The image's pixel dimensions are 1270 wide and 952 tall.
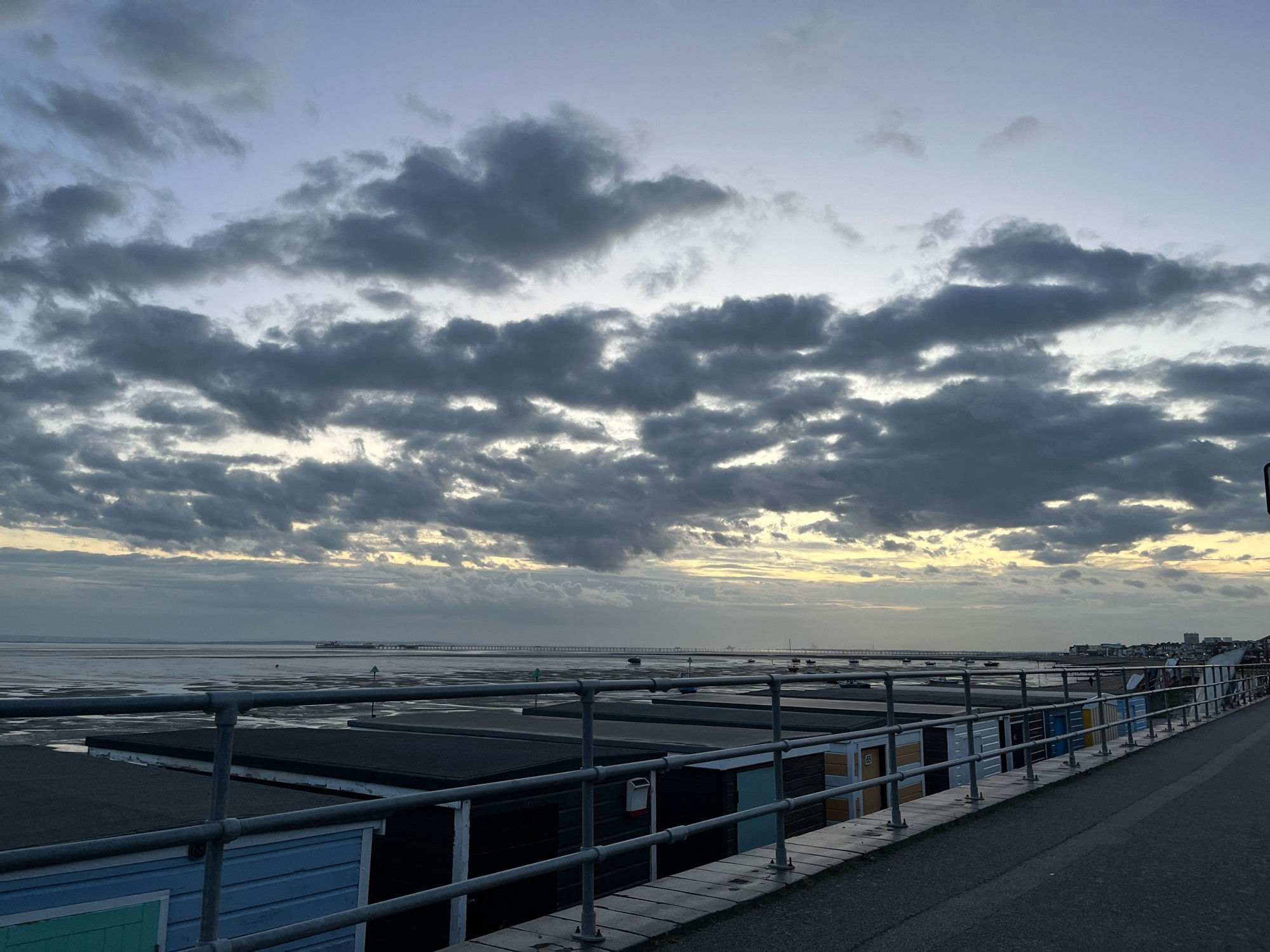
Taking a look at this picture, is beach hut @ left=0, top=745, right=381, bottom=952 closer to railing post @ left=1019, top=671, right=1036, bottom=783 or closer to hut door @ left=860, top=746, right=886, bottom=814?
railing post @ left=1019, top=671, right=1036, bottom=783

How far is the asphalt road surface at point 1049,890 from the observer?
197 inches

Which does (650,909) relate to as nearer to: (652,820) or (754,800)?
(652,820)

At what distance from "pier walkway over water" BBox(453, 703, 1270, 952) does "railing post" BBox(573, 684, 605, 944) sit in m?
0.10

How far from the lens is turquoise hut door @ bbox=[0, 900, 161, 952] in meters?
A: 7.04

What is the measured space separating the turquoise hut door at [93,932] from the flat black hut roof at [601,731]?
26.0ft

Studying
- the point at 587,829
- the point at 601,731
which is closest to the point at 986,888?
the point at 587,829

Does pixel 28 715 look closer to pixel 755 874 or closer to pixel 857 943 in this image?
pixel 857 943

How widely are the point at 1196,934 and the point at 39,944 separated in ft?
27.2

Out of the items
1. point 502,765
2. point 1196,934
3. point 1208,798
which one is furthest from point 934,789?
point 1196,934

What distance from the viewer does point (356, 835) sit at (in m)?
9.75

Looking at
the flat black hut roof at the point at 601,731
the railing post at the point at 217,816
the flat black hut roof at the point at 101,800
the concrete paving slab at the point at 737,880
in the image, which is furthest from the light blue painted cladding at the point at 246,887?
the flat black hut roof at the point at 601,731

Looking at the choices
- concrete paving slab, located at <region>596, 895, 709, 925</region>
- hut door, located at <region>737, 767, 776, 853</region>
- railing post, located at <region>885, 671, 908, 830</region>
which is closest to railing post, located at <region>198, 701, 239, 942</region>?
concrete paving slab, located at <region>596, 895, 709, 925</region>

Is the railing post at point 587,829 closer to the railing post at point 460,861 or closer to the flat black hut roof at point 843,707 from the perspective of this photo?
the railing post at point 460,861

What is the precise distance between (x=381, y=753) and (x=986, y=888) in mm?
9308
